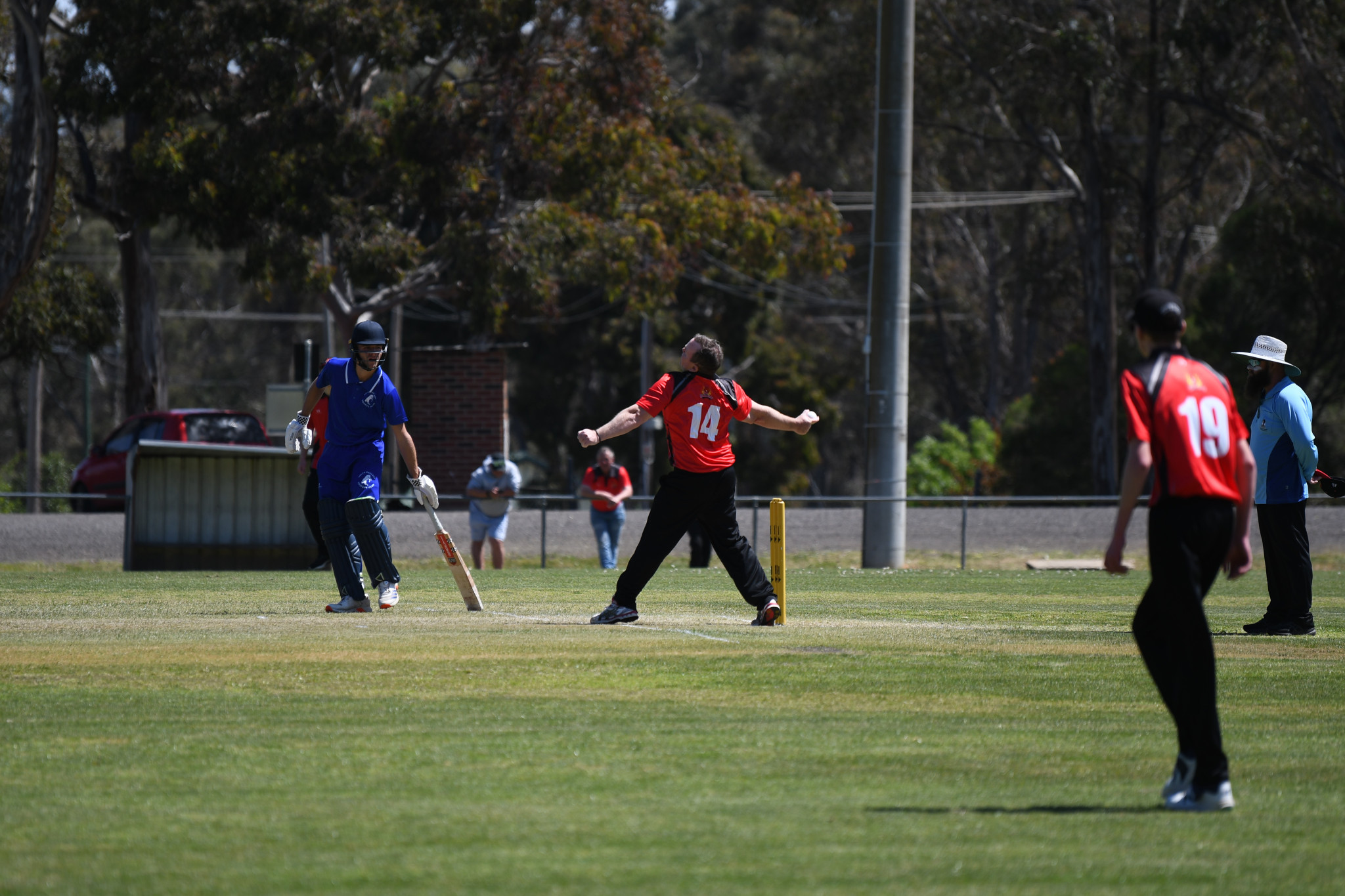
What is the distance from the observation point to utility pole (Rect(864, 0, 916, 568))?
74.5ft

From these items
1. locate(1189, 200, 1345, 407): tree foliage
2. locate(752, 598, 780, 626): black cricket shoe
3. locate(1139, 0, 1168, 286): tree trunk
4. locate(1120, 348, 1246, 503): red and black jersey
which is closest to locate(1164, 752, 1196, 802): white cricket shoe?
locate(1120, 348, 1246, 503): red and black jersey

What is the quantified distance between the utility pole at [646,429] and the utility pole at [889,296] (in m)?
21.3

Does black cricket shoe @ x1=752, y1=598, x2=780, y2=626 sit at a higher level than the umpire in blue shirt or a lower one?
lower

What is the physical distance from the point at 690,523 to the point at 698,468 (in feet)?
1.26

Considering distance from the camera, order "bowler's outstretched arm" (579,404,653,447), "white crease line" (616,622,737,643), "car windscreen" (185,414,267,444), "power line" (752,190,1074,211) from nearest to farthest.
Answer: "bowler's outstretched arm" (579,404,653,447) < "white crease line" (616,622,737,643) < "car windscreen" (185,414,267,444) < "power line" (752,190,1074,211)

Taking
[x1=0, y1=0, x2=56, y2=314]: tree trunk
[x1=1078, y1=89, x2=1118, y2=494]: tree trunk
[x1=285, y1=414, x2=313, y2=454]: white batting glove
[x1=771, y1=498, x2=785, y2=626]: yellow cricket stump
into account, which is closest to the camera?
[x1=771, y1=498, x2=785, y2=626]: yellow cricket stump

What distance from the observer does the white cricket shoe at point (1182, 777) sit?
5992mm

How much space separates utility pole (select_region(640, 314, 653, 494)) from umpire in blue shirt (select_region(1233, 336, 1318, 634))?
3255 cm

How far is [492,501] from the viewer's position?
Result: 72.2 feet

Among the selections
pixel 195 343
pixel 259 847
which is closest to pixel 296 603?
pixel 259 847

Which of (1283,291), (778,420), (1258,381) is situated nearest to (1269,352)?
(1258,381)

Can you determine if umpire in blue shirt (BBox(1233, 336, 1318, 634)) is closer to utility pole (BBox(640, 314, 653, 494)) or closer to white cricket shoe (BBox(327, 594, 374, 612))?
white cricket shoe (BBox(327, 594, 374, 612))

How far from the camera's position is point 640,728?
24.2 feet

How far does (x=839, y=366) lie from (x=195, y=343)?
25806mm
